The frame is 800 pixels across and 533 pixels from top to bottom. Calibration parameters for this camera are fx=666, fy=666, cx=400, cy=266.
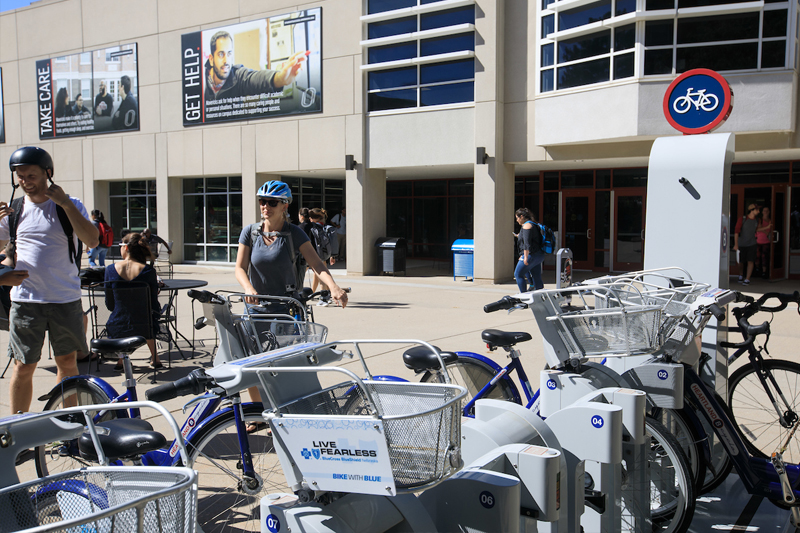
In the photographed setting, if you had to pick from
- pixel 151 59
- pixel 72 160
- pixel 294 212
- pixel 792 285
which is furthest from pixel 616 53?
pixel 72 160

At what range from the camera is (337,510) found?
Answer: 2.21 m

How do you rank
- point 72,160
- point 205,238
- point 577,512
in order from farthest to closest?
1. point 72,160
2. point 205,238
3. point 577,512

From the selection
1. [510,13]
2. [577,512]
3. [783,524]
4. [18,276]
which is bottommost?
[783,524]

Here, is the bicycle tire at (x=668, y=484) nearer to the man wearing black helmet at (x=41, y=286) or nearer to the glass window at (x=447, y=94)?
the man wearing black helmet at (x=41, y=286)

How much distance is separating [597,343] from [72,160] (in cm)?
2390

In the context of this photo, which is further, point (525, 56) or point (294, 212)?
point (294, 212)

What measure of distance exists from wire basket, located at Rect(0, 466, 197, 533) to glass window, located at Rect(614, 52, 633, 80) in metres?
14.2

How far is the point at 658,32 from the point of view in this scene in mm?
13852

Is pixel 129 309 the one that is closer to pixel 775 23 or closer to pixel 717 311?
pixel 717 311

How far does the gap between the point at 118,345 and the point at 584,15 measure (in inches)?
541

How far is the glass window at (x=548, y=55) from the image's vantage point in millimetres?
15500

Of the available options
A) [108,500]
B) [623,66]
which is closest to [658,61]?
[623,66]

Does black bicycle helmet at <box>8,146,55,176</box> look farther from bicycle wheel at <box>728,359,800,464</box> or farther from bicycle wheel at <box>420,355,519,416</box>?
bicycle wheel at <box>728,359,800,464</box>

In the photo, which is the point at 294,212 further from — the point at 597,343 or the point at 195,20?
the point at 597,343
